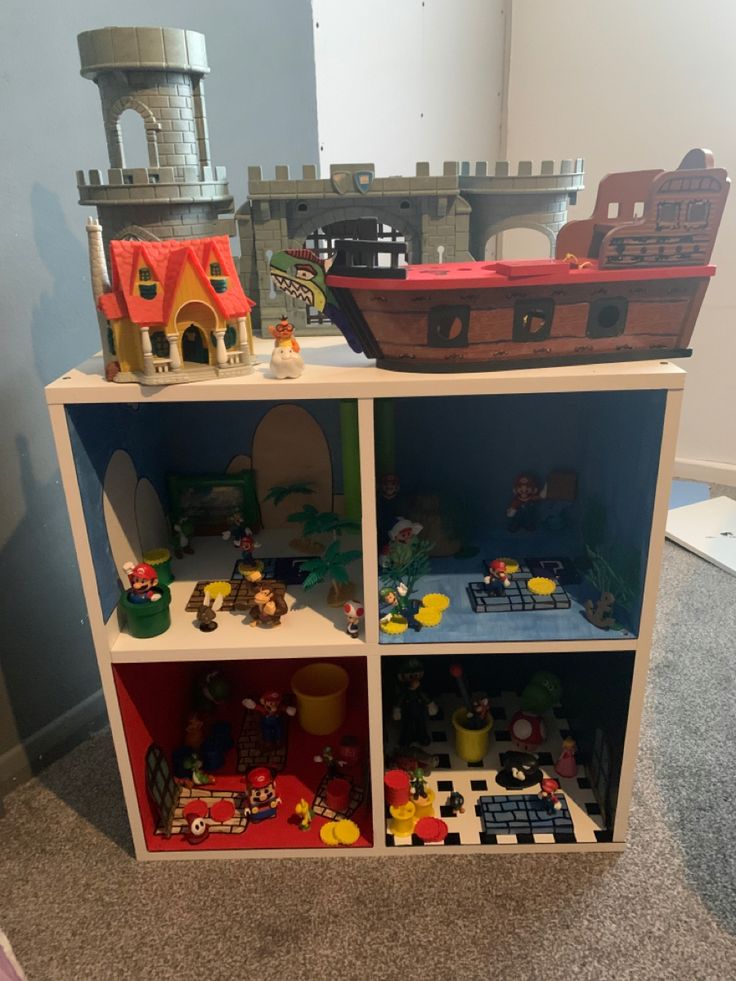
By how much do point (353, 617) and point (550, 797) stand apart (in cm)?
44

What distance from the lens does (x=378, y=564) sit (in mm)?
1086

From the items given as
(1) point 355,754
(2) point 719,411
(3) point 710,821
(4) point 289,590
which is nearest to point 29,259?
(4) point 289,590

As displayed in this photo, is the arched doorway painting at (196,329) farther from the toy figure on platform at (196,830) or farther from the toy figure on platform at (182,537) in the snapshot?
the toy figure on platform at (196,830)

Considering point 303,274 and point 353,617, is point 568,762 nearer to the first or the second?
point 353,617

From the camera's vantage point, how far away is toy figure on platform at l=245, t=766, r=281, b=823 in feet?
3.84

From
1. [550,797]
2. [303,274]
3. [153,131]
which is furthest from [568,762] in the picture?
[153,131]

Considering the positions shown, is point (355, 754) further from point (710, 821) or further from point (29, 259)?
point (29, 259)

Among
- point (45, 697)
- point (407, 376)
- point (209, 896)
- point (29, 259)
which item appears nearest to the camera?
point (407, 376)

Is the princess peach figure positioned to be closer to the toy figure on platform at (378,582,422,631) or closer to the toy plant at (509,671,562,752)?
the toy plant at (509,671,562,752)

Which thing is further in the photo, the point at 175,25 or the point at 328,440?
the point at 175,25

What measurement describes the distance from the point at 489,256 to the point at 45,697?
1.64 m

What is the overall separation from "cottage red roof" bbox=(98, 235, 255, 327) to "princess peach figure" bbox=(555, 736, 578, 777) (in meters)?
0.82

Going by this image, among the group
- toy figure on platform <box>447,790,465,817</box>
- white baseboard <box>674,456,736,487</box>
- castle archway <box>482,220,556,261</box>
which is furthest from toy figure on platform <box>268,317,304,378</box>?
white baseboard <box>674,456,736,487</box>

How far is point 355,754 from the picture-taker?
4.09 ft
